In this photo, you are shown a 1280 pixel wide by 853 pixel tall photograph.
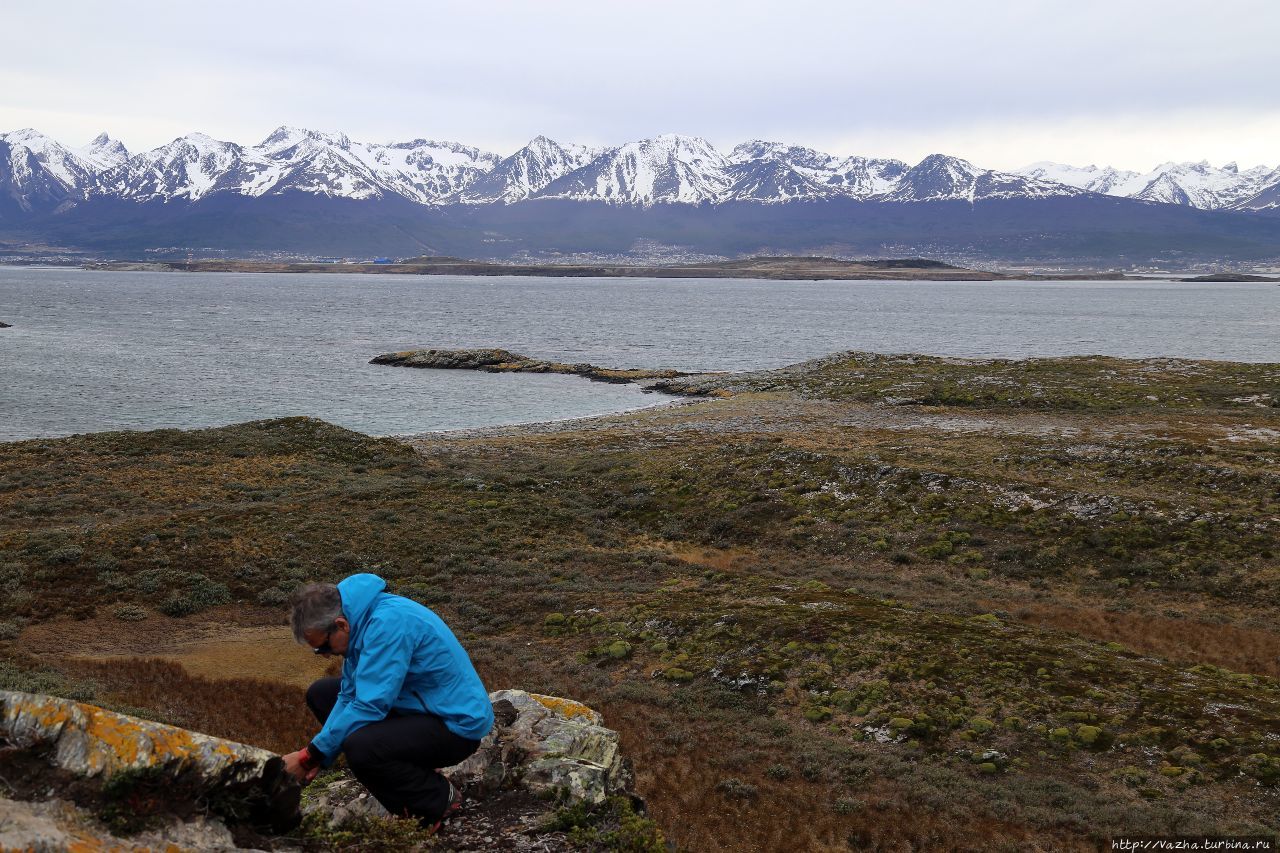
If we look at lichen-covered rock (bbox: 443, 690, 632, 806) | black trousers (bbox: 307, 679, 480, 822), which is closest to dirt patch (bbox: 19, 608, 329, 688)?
lichen-covered rock (bbox: 443, 690, 632, 806)

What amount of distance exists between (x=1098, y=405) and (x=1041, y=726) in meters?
51.7

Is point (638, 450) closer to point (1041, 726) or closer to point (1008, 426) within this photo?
point (1008, 426)

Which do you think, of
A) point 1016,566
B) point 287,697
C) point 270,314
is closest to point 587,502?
point 1016,566

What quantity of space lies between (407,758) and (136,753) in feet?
7.28

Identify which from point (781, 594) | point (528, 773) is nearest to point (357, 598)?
point (528, 773)

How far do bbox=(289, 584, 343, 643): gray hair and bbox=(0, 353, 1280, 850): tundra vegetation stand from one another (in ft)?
8.58

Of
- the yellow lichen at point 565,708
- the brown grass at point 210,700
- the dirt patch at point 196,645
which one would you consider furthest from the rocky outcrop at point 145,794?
the dirt patch at point 196,645

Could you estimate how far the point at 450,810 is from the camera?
8.75 meters

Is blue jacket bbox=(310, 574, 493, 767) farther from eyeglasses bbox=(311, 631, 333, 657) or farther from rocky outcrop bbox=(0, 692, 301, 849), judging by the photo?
rocky outcrop bbox=(0, 692, 301, 849)

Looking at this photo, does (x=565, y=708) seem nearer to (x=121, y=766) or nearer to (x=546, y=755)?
(x=546, y=755)

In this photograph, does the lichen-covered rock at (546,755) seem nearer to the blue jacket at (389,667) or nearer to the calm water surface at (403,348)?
the blue jacket at (389,667)

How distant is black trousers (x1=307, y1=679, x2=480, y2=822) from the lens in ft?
25.5

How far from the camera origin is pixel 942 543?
98.7 ft

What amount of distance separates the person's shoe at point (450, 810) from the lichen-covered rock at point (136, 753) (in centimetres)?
154
